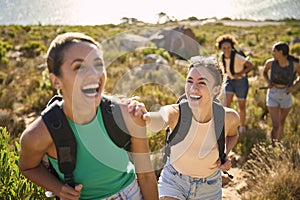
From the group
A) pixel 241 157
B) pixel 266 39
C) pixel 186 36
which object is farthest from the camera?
pixel 266 39

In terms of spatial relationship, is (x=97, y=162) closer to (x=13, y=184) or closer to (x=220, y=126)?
(x=220, y=126)

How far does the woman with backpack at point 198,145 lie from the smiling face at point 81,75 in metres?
1.00

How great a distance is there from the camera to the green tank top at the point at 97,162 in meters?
1.91

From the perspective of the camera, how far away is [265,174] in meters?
4.51

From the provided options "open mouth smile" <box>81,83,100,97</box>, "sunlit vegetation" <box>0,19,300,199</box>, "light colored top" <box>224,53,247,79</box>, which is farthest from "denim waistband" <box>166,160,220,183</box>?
"light colored top" <box>224,53,247,79</box>

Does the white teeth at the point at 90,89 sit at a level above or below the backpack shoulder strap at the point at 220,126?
above

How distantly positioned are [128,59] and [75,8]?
10.0m

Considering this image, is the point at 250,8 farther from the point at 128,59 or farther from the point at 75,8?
the point at 128,59

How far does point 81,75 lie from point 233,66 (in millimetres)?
4777

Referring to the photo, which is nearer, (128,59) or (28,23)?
(128,59)

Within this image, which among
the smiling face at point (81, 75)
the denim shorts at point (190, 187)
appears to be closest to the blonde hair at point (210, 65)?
the denim shorts at point (190, 187)

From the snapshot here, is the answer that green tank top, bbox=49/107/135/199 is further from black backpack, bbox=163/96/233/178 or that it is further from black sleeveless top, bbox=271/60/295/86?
black sleeveless top, bbox=271/60/295/86

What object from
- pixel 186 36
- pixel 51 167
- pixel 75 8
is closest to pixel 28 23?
pixel 75 8

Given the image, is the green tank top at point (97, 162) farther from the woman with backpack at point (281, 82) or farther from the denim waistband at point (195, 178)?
the woman with backpack at point (281, 82)
